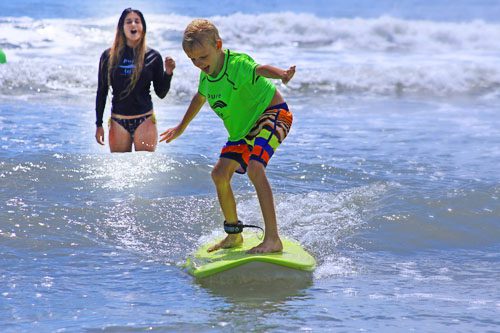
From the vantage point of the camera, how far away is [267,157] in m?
5.42

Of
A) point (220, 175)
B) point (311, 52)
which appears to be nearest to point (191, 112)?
point (220, 175)

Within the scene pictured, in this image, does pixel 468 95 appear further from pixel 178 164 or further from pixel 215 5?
pixel 215 5

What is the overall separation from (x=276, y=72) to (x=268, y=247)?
1.08 meters

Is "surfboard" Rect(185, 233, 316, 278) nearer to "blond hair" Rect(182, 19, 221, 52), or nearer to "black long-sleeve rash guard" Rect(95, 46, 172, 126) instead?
"blond hair" Rect(182, 19, 221, 52)

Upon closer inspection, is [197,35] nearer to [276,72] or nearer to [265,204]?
[276,72]

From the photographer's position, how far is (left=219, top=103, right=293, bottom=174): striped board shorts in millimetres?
5414

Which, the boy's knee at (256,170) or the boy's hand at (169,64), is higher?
the boy's hand at (169,64)

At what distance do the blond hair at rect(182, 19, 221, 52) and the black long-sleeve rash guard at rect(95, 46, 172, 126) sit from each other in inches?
75.7

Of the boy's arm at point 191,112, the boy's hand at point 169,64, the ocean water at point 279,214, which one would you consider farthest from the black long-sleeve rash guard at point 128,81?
the boy's arm at point 191,112

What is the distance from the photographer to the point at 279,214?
7.05 metres

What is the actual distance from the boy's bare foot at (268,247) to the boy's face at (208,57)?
3.59 feet

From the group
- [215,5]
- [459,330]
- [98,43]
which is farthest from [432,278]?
[215,5]

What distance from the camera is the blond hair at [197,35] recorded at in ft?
17.3

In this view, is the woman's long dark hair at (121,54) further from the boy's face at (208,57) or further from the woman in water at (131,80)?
the boy's face at (208,57)
